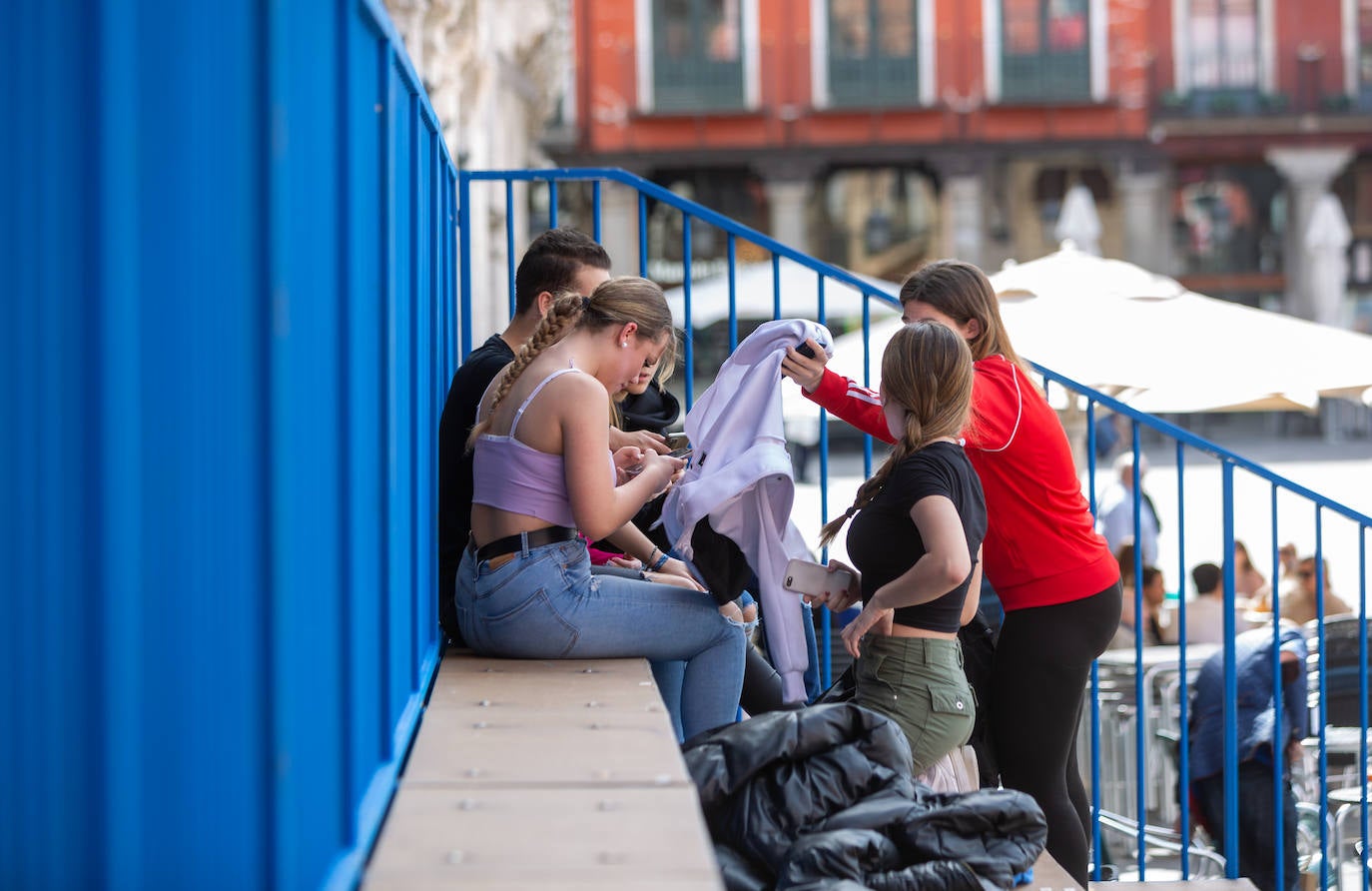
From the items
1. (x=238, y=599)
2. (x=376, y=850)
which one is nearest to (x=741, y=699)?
(x=376, y=850)

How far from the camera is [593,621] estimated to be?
129 inches

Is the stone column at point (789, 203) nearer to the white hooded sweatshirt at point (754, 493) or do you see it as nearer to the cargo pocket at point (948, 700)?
the white hooded sweatshirt at point (754, 493)

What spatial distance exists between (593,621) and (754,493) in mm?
438

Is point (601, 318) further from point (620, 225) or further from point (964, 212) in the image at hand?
point (964, 212)

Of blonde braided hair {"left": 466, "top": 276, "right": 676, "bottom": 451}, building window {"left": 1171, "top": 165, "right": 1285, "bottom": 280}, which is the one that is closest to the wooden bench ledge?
blonde braided hair {"left": 466, "top": 276, "right": 676, "bottom": 451}

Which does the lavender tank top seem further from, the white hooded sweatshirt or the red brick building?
the red brick building

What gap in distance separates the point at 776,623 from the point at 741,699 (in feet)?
2.61

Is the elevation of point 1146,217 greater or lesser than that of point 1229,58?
lesser

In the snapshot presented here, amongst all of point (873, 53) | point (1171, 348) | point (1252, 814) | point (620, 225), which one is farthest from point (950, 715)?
point (873, 53)

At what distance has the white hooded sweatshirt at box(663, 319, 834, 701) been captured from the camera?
329cm

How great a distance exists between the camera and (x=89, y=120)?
5.05 ft

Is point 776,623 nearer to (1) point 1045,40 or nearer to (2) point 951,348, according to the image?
(2) point 951,348

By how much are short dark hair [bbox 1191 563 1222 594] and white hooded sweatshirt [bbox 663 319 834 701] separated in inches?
180

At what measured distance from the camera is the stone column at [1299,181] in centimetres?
2867
